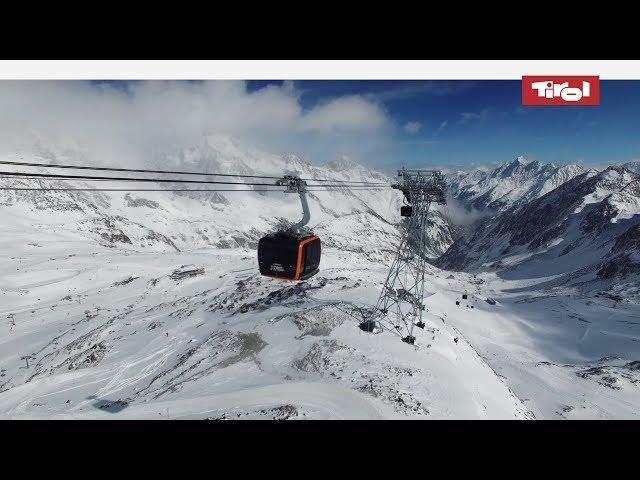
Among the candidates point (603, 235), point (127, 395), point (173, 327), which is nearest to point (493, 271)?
point (603, 235)

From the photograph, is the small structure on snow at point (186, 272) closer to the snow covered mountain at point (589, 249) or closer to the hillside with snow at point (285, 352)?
the hillside with snow at point (285, 352)

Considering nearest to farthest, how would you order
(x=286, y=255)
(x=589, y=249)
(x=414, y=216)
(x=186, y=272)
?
(x=286, y=255), (x=414, y=216), (x=186, y=272), (x=589, y=249)

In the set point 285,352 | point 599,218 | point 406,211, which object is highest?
point 599,218

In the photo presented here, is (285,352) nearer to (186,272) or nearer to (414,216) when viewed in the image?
(414,216)

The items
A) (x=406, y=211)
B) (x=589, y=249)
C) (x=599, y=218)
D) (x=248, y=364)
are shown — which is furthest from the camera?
(x=599, y=218)

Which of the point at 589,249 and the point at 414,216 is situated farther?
the point at 589,249

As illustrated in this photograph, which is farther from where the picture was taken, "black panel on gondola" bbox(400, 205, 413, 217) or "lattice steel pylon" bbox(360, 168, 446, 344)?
"lattice steel pylon" bbox(360, 168, 446, 344)

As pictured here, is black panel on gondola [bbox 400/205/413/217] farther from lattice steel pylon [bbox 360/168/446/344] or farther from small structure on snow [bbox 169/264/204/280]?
small structure on snow [bbox 169/264/204/280]

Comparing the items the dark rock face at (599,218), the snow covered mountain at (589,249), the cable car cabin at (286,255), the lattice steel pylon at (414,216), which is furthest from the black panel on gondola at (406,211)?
the dark rock face at (599,218)

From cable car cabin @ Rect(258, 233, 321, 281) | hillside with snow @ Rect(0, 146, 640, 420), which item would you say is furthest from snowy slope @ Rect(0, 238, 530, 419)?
cable car cabin @ Rect(258, 233, 321, 281)

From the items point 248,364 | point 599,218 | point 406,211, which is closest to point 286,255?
point 406,211
